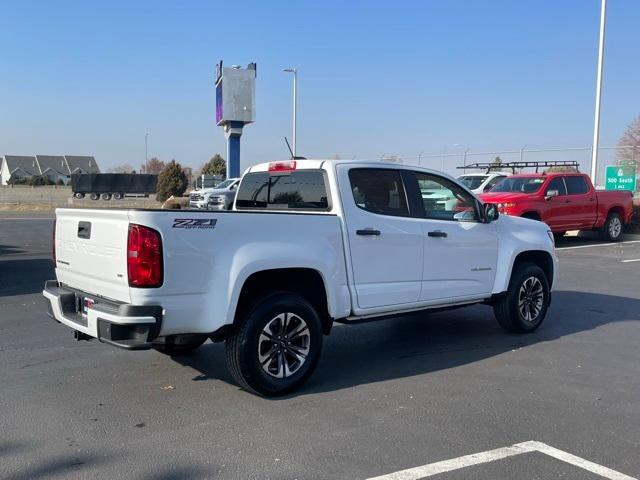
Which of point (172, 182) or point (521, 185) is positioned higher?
point (172, 182)

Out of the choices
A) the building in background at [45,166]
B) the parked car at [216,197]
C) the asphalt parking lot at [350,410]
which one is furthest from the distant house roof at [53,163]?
the asphalt parking lot at [350,410]

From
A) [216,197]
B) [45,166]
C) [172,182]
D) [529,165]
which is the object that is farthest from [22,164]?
[529,165]

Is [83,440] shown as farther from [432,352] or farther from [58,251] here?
[432,352]

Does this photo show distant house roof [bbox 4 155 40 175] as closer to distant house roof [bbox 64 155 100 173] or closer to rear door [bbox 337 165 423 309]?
distant house roof [bbox 64 155 100 173]

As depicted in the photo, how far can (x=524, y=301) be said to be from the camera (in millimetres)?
7109

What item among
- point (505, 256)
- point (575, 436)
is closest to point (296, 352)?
point (575, 436)

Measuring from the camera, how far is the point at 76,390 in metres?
5.05

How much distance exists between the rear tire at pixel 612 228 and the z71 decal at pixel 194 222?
1582 cm

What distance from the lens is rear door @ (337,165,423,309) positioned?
17.8 ft

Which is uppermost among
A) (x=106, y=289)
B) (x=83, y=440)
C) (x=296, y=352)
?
(x=106, y=289)

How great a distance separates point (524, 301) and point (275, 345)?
3.52 m

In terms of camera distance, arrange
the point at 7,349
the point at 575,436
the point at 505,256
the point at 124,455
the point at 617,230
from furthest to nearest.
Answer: the point at 617,230
the point at 505,256
the point at 7,349
the point at 575,436
the point at 124,455

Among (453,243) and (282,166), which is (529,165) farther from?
(282,166)

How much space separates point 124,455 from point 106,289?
4.18ft
